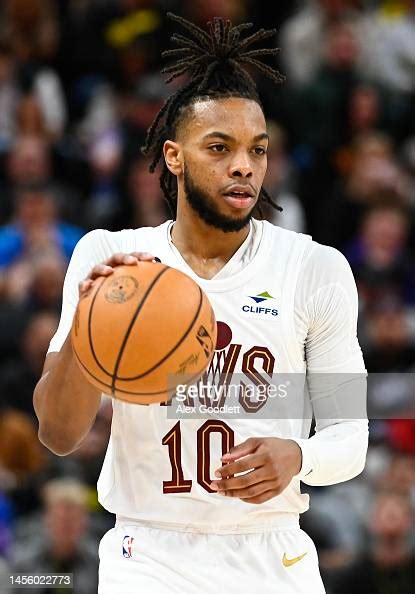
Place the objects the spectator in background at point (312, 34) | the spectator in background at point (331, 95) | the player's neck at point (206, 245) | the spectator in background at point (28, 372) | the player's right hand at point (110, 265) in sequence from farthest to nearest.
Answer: the spectator in background at point (312, 34) → the spectator in background at point (331, 95) → the spectator in background at point (28, 372) → the player's neck at point (206, 245) → the player's right hand at point (110, 265)

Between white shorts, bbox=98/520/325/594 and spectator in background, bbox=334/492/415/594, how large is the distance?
2.84m

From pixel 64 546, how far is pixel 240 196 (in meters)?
3.45

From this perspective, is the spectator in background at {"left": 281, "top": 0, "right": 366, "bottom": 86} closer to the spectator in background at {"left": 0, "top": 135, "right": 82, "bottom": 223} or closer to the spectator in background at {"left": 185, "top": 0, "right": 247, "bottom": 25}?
the spectator in background at {"left": 185, "top": 0, "right": 247, "bottom": 25}

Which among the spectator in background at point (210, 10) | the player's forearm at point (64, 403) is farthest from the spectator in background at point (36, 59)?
the player's forearm at point (64, 403)

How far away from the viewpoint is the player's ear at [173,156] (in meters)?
4.95

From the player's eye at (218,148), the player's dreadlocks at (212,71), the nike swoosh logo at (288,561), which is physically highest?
the player's dreadlocks at (212,71)

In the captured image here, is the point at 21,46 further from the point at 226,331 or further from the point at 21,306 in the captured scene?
the point at 226,331

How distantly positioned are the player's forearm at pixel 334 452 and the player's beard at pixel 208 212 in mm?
843

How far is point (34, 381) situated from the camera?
28.8ft

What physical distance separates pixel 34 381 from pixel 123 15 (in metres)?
4.15

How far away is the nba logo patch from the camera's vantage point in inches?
181

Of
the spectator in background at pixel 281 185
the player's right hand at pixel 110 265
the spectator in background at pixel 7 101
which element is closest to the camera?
the player's right hand at pixel 110 265

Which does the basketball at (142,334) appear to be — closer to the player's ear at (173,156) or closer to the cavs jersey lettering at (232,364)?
the cavs jersey lettering at (232,364)

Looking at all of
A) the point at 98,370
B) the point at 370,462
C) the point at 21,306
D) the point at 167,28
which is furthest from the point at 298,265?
the point at 167,28
